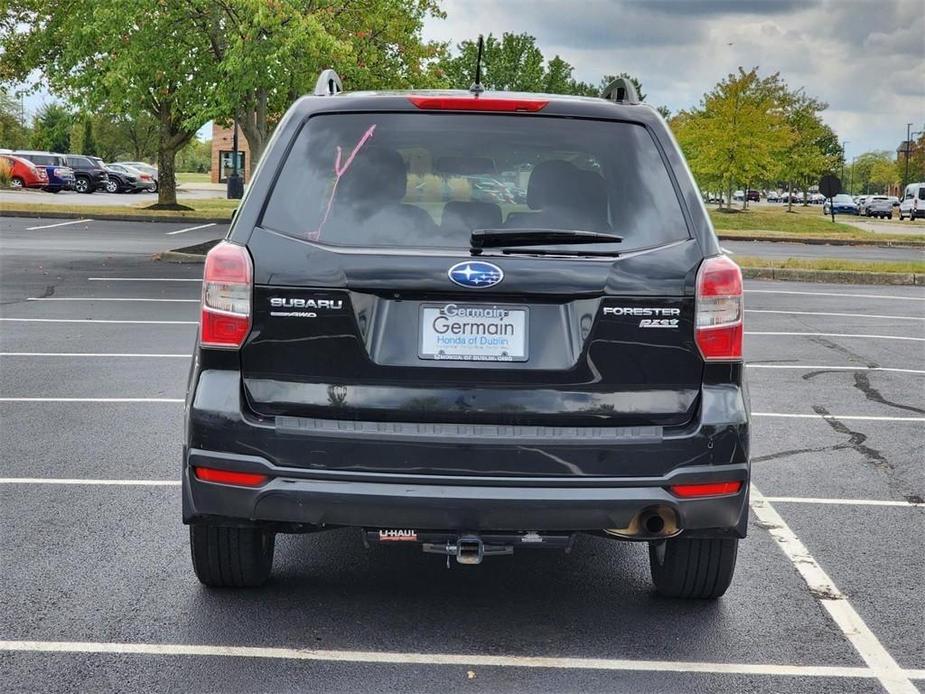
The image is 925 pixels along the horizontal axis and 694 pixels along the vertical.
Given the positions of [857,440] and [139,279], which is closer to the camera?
[857,440]

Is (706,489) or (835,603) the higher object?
(706,489)

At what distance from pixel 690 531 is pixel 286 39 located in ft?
59.9

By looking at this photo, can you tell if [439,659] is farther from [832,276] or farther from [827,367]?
[832,276]

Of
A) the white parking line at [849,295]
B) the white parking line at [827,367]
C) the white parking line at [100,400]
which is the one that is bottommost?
the white parking line at [100,400]

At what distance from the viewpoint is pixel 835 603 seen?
184 inches

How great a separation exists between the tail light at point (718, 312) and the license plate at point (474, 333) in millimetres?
592

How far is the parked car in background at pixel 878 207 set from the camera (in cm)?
6969

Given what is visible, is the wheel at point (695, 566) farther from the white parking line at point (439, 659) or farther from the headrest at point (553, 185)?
the headrest at point (553, 185)

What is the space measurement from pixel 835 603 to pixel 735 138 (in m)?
51.1

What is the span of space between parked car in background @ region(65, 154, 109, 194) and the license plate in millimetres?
54684

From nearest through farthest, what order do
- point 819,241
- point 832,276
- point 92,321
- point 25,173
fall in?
point 92,321, point 832,276, point 819,241, point 25,173

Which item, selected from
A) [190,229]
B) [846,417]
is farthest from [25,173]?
[846,417]

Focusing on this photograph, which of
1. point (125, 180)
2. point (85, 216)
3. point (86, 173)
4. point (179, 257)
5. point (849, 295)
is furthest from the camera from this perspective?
point (125, 180)

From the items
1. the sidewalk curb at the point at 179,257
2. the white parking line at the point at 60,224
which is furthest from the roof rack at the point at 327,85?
the white parking line at the point at 60,224
